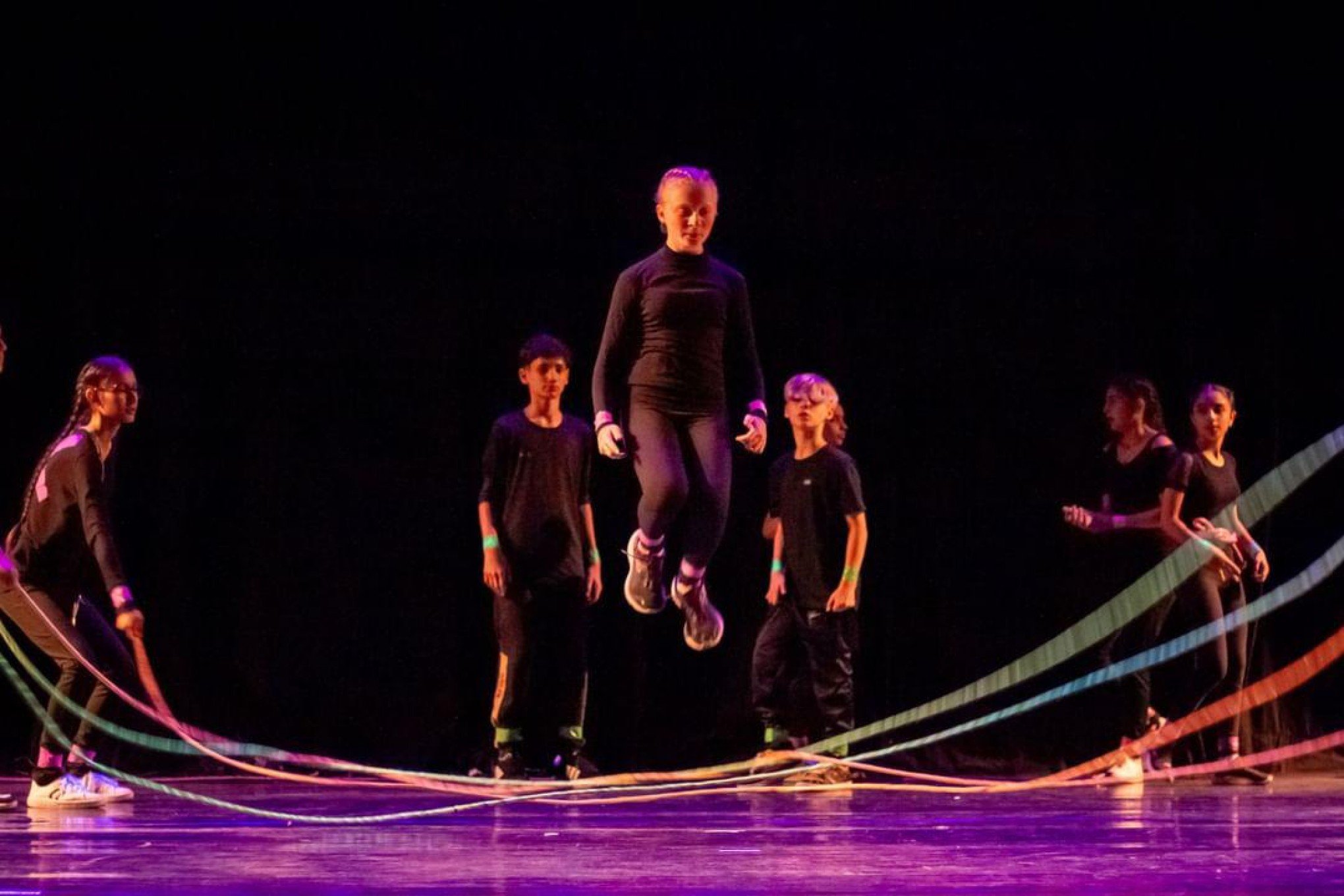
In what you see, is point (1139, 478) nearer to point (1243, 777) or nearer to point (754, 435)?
point (1243, 777)

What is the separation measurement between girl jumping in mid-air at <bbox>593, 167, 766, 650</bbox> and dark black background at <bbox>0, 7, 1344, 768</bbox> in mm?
2545

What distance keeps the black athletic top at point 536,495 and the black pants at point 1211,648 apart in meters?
2.58

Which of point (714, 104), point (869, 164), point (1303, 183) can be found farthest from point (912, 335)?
point (1303, 183)

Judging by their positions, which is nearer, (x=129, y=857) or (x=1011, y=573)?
(x=129, y=857)

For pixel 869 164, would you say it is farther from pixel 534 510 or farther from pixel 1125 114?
pixel 534 510

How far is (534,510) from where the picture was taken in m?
7.28

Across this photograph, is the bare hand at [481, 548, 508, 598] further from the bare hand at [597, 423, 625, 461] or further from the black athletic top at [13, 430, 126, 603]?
the bare hand at [597, 423, 625, 461]

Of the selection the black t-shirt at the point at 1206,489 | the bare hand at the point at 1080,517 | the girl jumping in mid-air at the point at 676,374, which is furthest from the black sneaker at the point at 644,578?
the black t-shirt at the point at 1206,489

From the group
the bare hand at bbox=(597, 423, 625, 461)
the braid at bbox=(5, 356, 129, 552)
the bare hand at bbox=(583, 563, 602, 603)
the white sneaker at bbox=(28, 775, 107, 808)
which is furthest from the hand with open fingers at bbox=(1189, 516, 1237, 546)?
the white sneaker at bbox=(28, 775, 107, 808)

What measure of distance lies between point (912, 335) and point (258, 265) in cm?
307

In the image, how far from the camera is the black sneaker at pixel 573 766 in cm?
718

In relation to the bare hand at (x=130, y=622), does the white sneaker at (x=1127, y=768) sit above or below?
below

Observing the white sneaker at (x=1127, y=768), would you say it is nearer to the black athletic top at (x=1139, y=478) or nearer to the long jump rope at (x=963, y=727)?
the long jump rope at (x=963, y=727)

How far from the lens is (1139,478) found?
24.3ft
